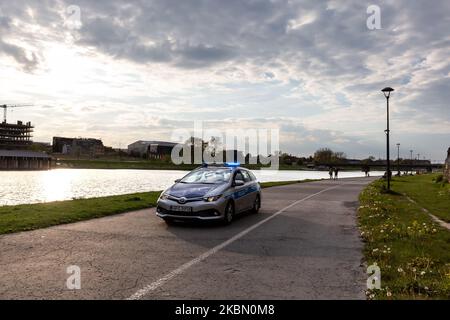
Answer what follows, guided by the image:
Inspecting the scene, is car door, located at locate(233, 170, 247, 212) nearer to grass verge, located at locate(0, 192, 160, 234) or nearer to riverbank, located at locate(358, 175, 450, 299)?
riverbank, located at locate(358, 175, 450, 299)

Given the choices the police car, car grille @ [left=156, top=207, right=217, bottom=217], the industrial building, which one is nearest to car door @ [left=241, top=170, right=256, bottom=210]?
the police car

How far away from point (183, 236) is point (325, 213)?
6.74 m

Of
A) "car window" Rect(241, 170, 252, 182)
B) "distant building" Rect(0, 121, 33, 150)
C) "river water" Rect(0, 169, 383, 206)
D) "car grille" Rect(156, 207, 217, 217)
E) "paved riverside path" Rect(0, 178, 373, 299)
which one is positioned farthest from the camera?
"distant building" Rect(0, 121, 33, 150)

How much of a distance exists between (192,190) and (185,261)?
3.92 metres

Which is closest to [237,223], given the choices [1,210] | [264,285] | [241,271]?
[241,271]

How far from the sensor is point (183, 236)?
9.30m

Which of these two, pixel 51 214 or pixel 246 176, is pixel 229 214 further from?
pixel 51 214

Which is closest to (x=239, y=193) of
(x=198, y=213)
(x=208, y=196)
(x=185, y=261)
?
(x=208, y=196)

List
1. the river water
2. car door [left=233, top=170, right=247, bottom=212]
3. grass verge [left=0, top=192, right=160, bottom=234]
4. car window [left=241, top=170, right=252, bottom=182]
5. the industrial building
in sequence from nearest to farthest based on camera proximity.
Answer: grass verge [left=0, top=192, right=160, bottom=234] < car door [left=233, top=170, right=247, bottom=212] < car window [left=241, top=170, right=252, bottom=182] < the river water < the industrial building

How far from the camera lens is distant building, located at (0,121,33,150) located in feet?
599

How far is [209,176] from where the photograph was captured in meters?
12.0

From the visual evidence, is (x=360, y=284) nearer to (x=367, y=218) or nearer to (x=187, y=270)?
(x=187, y=270)

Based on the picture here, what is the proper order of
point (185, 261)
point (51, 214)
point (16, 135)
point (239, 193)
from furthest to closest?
point (16, 135) < point (51, 214) < point (239, 193) < point (185, 261)
